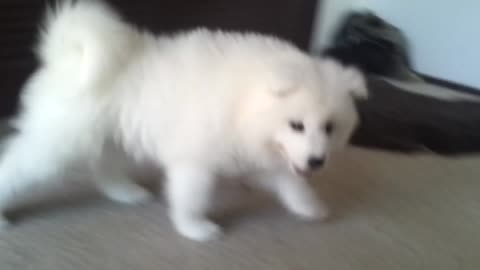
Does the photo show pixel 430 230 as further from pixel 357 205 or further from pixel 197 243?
pixel 197 243

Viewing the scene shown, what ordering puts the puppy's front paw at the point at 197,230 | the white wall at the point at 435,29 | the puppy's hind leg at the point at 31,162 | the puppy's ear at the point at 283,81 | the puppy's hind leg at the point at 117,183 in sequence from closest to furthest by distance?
the puppy's ear at the point at 283,81
the puppy's hind leg at the point at 31,162
the puppy's front paw at the point at 197,230
the puppy's hind leg at the point at 117,183
the white wall at the point at 435,29

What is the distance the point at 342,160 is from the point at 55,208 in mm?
936

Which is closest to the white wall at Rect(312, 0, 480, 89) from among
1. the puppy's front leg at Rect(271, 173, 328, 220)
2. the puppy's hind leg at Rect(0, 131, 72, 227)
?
the puppy's front leg at Rect(271, 173, 328, 220)

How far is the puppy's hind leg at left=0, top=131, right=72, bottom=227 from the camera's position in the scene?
133cm

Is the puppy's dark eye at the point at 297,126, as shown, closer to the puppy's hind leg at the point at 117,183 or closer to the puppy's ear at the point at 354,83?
the puppy's ear at the point at 354,83

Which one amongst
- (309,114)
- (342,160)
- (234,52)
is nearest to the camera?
(309,114)

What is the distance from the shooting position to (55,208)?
153cm

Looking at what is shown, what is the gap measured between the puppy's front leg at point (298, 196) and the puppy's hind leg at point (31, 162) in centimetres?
54

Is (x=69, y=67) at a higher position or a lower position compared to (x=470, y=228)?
higher

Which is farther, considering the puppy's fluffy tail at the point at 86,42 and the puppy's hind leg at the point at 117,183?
the puppy's hind leg at the point at 117,183

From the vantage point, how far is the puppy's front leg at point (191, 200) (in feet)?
4.38

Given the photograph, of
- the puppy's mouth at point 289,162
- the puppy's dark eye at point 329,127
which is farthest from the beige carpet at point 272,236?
the puppy's dark eye at point 329,127

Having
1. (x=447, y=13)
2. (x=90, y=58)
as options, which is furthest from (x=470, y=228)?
(x=447, y=13)

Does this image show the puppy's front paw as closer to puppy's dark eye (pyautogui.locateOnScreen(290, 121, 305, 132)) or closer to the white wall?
puppy's dark eye (pyautogui.locateOnScreen(290, 121, 305, 132))
